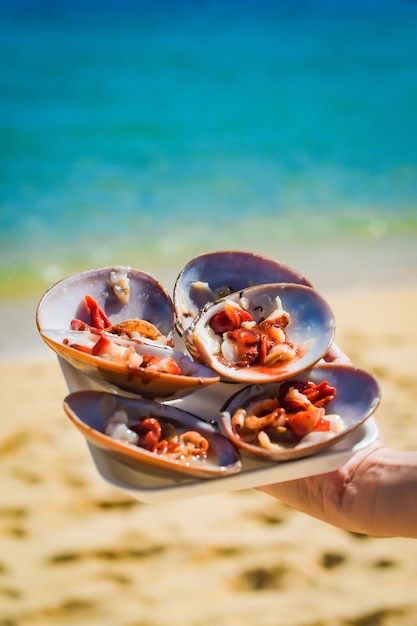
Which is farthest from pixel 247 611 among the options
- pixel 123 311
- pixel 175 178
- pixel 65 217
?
pixel 175 178

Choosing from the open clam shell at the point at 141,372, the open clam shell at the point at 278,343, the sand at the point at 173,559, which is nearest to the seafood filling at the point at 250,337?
the open clam shell at the point at 278,343

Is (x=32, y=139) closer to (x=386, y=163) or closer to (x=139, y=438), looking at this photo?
(x=386, y=163)

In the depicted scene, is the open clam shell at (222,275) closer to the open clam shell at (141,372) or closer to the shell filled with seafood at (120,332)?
the shell filled with seafood at (120,332)

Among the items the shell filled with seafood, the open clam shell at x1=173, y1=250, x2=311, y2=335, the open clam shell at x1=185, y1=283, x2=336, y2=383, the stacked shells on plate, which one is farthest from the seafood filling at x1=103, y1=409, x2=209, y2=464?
the open clam shell at x1=173, y1=250, x2=311, y2=335

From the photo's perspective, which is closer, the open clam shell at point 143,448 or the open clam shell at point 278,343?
the open clam shell at point 143,448

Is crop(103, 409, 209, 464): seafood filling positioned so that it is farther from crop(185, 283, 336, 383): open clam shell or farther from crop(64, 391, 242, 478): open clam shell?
crop(185, 283, 336, 383): open clam shell

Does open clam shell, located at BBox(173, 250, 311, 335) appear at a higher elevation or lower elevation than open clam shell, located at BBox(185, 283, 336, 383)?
higher

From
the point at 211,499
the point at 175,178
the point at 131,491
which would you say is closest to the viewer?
the point at 131,491
